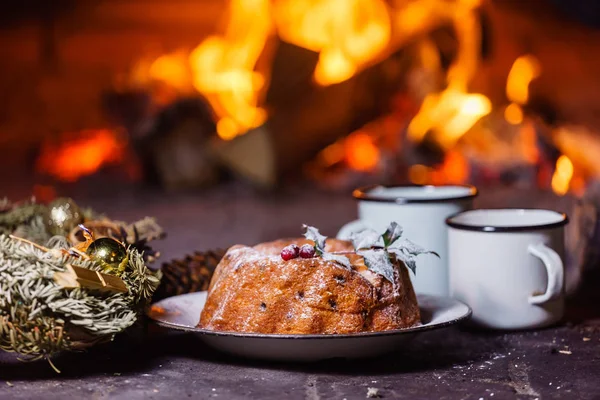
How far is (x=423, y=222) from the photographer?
1531 millimetres

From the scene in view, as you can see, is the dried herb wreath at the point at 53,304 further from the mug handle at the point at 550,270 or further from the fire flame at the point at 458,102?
the fire flame at the point at 458,102

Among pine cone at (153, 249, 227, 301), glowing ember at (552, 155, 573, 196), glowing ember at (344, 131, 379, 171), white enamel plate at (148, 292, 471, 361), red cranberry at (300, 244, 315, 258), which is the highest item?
glowing ember at (344, 131, 379, 171)

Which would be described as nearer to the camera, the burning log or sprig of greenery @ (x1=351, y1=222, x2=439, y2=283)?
sprig of greenery @ (x1=351, y1=222, x2=439, y2=283)

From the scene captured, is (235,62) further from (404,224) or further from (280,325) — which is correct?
(280,325)

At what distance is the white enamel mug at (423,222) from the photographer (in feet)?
5.01

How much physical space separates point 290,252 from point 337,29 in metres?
2.20

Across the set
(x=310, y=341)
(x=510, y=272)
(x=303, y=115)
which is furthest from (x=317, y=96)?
(x=310, y=341)

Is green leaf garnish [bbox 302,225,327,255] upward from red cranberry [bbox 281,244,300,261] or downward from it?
upward

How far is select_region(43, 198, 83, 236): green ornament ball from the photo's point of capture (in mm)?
1488

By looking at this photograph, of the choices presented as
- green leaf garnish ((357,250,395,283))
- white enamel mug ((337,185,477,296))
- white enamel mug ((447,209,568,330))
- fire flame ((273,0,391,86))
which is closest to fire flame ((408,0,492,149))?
fire flame ((273,0,391,86))

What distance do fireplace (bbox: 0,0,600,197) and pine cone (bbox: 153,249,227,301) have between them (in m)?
1.58

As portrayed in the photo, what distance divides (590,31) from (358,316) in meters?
2.62

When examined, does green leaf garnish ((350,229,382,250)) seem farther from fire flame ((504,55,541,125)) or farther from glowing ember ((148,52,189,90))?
glowing ember ((148,52,189,90))

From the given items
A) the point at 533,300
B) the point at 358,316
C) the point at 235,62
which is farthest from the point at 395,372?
the point at 235,62
